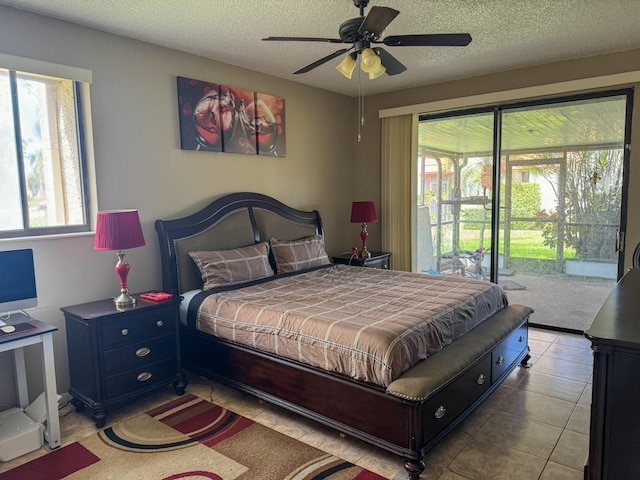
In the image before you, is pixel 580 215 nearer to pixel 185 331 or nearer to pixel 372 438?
pixel 372 438

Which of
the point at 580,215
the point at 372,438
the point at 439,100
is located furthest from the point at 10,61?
the point at 580,215

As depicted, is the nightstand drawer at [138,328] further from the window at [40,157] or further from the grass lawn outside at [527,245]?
the grass lawn outside at [527,245]

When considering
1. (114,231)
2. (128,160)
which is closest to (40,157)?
(128,160)

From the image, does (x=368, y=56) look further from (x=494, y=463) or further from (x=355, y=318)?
(x=494, y=463)

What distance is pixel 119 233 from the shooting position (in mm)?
2885

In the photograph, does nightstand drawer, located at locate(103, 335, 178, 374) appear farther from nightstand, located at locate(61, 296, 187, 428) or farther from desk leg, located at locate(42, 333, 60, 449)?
desk leg, located at locate(42, 333, 60, 449)

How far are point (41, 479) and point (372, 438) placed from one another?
1718 millimetres

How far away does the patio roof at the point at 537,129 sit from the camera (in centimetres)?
414

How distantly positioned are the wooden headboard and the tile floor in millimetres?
867

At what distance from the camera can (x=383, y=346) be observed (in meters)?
2.30

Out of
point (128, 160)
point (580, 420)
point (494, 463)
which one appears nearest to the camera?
point (494, 463)

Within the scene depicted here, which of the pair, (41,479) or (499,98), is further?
(499,98)

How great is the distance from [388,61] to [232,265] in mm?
1987

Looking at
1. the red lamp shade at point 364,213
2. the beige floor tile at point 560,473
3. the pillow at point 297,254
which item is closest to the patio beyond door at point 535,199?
the red lamp shade at point 364,213
